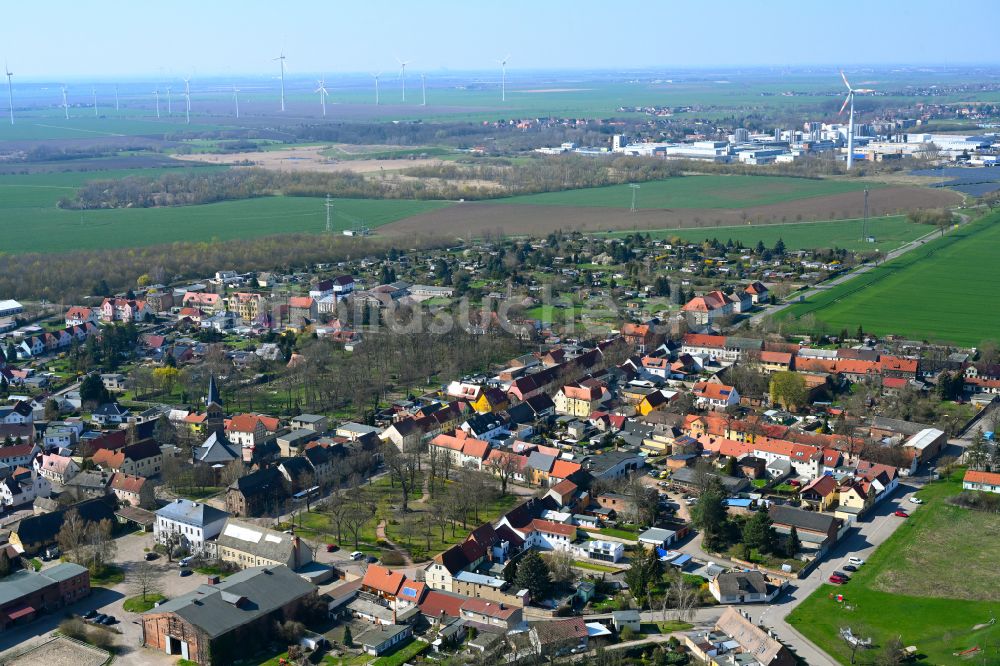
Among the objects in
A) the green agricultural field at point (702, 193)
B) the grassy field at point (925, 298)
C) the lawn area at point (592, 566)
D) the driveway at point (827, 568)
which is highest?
the green agricultural field at point (702, 193)

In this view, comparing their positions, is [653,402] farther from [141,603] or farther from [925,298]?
[925,298]

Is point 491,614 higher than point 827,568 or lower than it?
higher

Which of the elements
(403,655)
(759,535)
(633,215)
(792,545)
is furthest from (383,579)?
(633,215)

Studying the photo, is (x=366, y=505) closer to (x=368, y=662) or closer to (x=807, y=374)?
(x=368, y=662)

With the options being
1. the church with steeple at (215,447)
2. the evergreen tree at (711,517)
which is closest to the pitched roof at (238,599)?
the church with steeple at (215,447)

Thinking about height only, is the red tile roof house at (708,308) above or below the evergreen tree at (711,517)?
above

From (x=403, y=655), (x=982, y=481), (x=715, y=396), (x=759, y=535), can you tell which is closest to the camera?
(x=403, y=655)

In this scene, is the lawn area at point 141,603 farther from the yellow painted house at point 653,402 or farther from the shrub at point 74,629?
the yellow painted house at point 653,402
